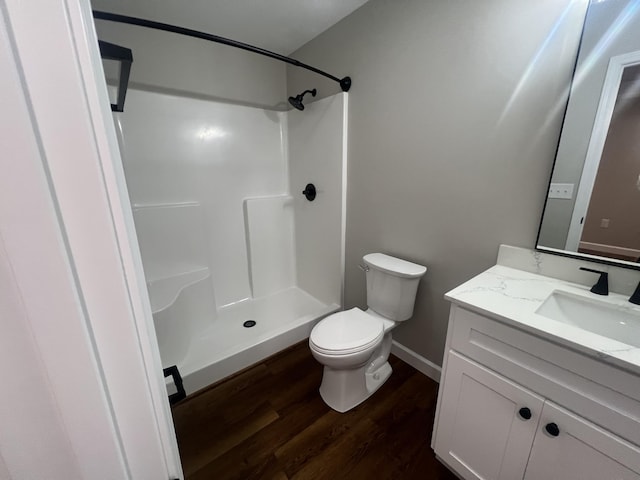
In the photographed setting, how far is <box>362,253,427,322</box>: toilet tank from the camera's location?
4.88 ft

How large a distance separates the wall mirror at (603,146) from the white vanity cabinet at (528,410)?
1.77 feet

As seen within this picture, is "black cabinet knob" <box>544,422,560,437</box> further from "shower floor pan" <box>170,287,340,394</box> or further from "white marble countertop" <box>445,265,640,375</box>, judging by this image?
"shower floor pan" <box>170,287,340,394</box>

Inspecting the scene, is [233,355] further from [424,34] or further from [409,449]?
[424,34]

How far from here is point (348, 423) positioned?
1363 millimetres

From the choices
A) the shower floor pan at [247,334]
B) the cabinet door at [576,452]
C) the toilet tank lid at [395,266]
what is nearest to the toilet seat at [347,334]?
the toilet tank lid at [395,266]

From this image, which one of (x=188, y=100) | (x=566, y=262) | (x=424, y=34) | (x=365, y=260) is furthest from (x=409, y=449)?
(x=188, y=100)

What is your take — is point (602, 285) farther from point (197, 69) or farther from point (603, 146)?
point (197, 69)

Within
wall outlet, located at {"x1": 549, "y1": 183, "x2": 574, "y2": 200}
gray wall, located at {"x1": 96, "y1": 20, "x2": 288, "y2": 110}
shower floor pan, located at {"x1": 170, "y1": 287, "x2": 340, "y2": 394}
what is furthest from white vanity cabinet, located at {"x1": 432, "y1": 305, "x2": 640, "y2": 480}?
gray wall, located at {"x1": 96, "y1": 20, "x2": 288, "y2": 110}

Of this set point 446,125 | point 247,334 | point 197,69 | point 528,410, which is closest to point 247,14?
point 197,69

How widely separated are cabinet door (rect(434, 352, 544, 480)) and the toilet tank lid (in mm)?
512

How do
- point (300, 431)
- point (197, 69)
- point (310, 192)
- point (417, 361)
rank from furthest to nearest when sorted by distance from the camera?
1. point (310, 192)
2. point (197, 69)
3. point (417, 361)
4. point (300, 431)

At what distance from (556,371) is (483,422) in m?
0.35

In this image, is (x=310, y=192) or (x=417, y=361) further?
(x=310, y=192)

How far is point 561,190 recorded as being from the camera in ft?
3.47
